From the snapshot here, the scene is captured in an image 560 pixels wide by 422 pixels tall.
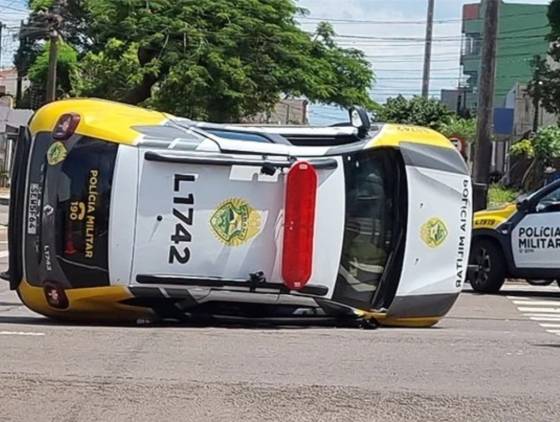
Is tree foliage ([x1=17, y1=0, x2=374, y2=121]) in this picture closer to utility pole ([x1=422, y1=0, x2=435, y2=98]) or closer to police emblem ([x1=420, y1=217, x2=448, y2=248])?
utility pole ([x1=422, y1=0, x2=435, y2=98])

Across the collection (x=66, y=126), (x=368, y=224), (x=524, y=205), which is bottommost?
(x=524, y=205)

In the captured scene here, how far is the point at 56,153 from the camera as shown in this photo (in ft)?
33.8

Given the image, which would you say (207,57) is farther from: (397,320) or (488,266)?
(397,320)

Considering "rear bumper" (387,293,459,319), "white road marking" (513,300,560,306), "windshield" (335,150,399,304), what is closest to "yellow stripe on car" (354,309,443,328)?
"rear bumper" (387,293,459,319)

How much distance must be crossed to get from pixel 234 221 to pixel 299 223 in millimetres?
591

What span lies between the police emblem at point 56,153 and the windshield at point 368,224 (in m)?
2.64

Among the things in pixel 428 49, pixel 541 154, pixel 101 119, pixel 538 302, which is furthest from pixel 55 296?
pixel 428 49

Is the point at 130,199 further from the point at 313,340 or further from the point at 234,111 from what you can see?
the point at 234,111

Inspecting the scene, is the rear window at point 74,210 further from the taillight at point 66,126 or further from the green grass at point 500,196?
the green grass at point 500,196

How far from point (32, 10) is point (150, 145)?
45148 mm

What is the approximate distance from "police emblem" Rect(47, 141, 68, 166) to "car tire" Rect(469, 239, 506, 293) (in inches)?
334

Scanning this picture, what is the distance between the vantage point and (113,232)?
1020 cm

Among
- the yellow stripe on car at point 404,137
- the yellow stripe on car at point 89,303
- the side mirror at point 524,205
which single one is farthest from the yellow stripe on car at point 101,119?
the side mirror at point 524,205

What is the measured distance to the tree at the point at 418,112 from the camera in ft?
196
